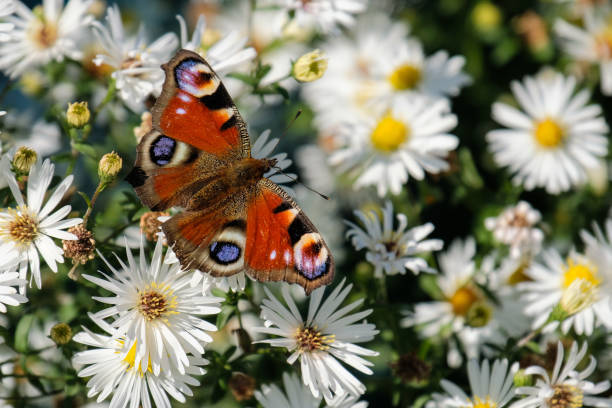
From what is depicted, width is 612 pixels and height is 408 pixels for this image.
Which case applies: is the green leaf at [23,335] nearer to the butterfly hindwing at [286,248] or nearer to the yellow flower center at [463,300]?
the butterfly hindwing at [286,248]

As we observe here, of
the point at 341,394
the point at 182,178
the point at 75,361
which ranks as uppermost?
the point at 182,178

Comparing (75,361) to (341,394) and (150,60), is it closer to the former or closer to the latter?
(341,394)

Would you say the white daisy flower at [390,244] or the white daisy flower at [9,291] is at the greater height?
the white daisy flower at [390,244]

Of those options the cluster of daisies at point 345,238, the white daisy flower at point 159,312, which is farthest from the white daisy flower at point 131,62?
the white daisy flower at point 159,312

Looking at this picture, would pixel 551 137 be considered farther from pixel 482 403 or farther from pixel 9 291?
pixel 9 291

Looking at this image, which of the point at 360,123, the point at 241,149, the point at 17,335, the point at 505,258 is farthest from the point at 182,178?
the point at 505,258

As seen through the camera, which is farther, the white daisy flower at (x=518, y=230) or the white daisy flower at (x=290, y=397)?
the white daisy flower at (x=518, y=230)

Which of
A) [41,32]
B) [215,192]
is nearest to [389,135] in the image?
[215,192]
